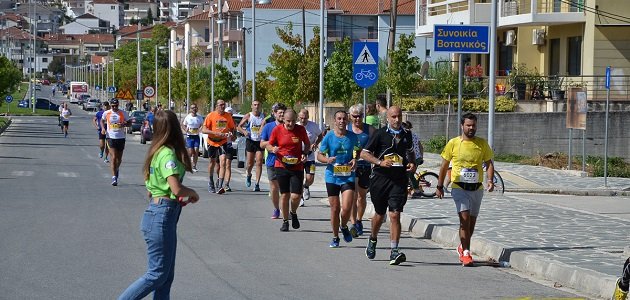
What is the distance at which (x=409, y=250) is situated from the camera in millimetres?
14406

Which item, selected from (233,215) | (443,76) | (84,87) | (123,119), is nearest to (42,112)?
(84,87)

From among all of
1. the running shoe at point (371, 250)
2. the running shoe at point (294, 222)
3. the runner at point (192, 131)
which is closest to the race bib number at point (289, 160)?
the running shoe at point (294, 222)

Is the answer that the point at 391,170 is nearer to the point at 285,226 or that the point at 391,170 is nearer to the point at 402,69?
the point at 285,226

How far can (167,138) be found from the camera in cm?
845

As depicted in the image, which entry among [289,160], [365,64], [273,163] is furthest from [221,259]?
[365,64]

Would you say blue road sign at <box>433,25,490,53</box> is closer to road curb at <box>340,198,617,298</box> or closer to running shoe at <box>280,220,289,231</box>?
road curb at <box>340,198,617,298</box>

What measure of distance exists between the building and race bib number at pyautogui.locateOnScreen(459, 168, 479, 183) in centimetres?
2635

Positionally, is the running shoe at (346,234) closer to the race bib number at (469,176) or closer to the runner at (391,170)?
the runner at (391,170)

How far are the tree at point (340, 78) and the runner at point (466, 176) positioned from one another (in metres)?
28.9

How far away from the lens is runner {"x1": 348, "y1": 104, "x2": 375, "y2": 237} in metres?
14.9

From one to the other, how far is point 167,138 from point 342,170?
20.0ft

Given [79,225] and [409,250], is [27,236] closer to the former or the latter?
[79,225]

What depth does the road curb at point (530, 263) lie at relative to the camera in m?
11.1

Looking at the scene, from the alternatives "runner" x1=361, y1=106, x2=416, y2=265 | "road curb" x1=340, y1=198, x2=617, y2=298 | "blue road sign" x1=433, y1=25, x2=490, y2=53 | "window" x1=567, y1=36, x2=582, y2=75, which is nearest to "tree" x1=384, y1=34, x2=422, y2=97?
"window" x1=567, y1=36, x2=582, y2=75
